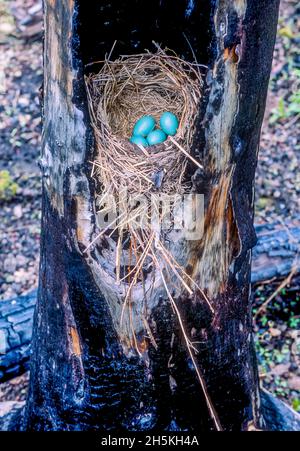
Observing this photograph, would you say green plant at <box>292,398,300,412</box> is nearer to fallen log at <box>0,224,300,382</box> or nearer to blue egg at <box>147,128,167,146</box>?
fallen log at <box>0,224,300,382</box>

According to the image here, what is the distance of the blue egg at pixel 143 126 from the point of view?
268cm

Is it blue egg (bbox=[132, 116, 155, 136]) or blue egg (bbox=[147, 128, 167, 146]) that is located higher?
blue egg (bbox=[132, 116, 155, 136])

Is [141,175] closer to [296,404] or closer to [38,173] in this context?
[296,404]

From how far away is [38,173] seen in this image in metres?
4.70

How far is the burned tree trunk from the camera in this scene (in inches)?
74.8

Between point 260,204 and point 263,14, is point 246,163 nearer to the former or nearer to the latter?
point 263,14

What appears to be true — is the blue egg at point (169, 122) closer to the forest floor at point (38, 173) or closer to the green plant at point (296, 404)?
the forest floor at point (38, 173)

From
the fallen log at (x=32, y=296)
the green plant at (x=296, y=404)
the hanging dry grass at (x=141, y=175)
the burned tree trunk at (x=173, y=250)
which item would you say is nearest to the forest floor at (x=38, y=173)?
the green plant at (x=296, y=404)

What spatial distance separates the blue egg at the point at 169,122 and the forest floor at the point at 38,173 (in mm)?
1198

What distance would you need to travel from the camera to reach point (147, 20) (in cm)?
219

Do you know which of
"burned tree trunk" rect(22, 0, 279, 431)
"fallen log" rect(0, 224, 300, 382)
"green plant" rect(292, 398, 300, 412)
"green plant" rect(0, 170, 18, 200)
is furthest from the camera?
"green plant" rect(0, 170, 18, 200)

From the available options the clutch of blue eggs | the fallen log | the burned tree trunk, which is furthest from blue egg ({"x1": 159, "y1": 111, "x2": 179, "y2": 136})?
the fallen log

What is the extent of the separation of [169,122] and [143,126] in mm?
160

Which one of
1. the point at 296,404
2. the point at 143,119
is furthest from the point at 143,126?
the point at 296,404
